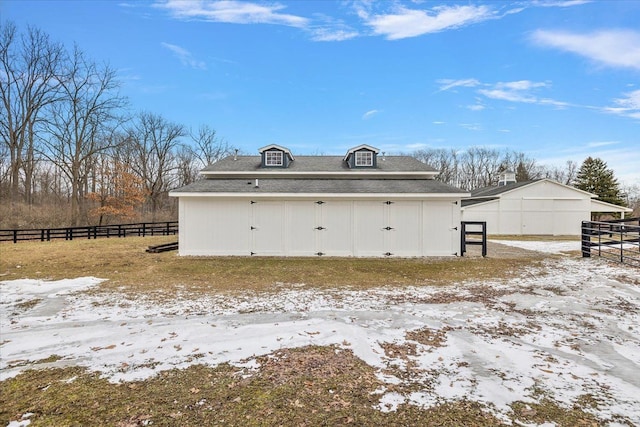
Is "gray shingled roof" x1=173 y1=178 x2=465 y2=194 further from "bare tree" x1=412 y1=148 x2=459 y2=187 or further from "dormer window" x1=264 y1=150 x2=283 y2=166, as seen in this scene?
"bare tree" x1=412 y1=148 x2=459 y2=187

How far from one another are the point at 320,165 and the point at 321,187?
414 cm

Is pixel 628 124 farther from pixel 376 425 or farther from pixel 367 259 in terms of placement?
pixel 376 425

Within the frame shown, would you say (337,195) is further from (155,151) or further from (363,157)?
(155,151)

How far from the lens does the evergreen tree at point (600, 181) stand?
30.5 m

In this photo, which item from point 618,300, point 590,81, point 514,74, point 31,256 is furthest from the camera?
point 514,74

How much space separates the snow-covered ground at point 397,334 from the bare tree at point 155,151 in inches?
1139

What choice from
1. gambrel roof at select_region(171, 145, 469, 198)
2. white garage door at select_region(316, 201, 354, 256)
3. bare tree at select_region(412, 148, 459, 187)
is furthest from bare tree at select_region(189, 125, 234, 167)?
white garage door at select_region(316, 201, 354, 256)

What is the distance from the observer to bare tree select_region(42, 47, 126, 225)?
25516mm

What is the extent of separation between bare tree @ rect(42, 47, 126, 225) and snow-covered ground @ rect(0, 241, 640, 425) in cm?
2373

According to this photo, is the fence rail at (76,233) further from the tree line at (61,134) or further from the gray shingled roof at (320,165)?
the gray shingled roof at (320,165)

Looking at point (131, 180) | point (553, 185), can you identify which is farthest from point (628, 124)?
point (131, 180)

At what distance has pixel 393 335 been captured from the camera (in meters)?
4.38

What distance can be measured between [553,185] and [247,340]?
1026 inches

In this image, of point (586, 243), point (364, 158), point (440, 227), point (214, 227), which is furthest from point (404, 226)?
point (214, 227)
